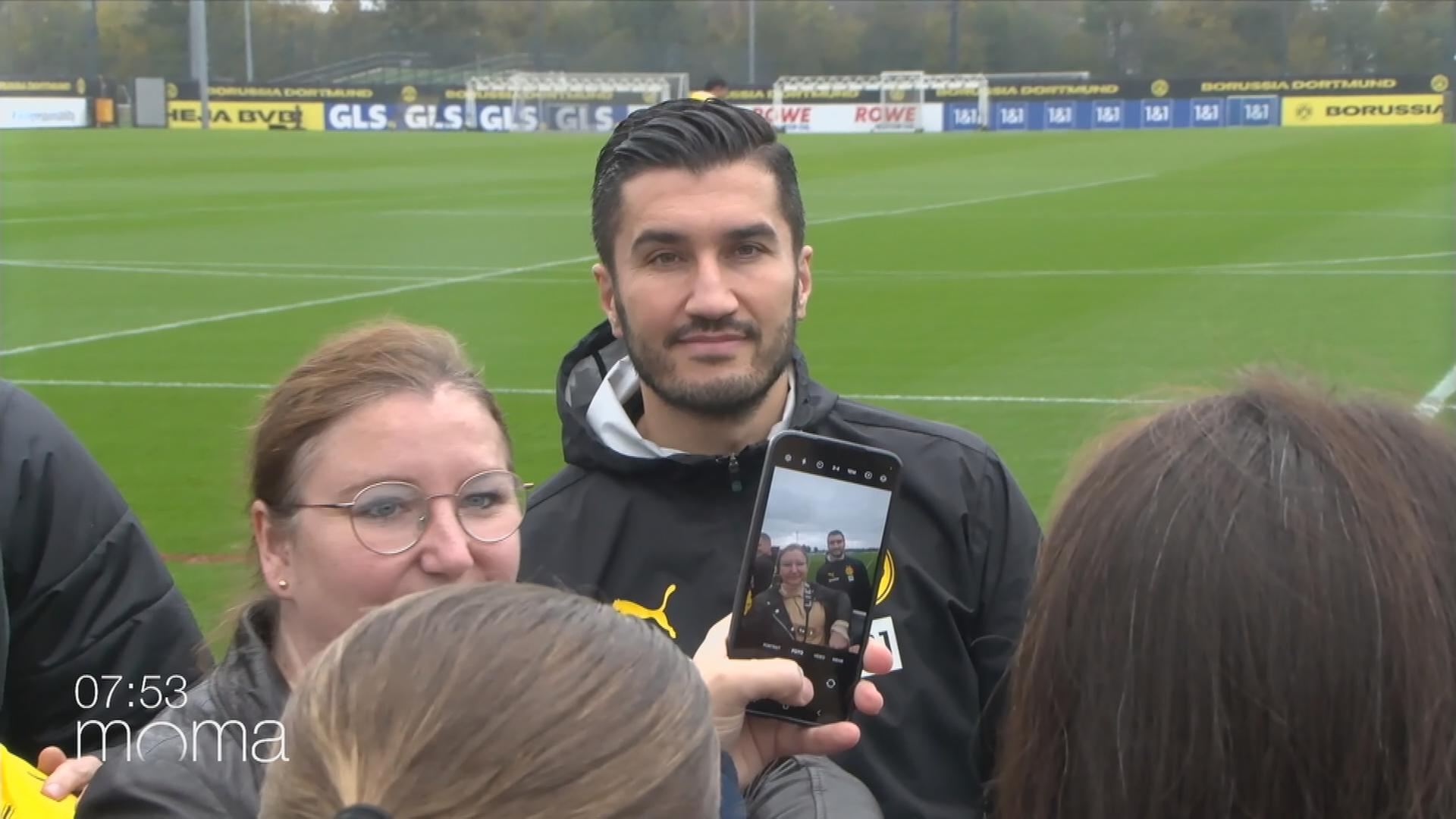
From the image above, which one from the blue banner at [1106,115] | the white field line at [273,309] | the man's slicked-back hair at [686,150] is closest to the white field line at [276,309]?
the white field line at [273,309]

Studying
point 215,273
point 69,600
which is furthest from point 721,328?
point 215,273

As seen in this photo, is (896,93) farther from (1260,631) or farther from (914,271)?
(1260,631)

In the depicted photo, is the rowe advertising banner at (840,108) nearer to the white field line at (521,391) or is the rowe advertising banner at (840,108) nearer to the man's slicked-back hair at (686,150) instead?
the white field line at (521,391)

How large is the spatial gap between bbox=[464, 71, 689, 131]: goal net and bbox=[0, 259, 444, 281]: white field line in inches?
1799

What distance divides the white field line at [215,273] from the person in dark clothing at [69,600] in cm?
1255

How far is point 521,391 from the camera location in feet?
34.2

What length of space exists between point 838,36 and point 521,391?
64.1 meters

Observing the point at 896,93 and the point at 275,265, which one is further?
the point at 896,93

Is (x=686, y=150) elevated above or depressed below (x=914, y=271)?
above

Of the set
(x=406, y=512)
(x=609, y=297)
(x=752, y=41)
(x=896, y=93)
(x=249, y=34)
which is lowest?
(x=406, y=512)

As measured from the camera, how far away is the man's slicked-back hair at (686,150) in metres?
3.12

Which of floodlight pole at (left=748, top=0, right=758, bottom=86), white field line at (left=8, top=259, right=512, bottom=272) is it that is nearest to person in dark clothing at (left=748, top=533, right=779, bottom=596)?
white field line at (left=8, top=259, right=512, bottom=272)

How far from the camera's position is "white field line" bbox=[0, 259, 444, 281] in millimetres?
15703

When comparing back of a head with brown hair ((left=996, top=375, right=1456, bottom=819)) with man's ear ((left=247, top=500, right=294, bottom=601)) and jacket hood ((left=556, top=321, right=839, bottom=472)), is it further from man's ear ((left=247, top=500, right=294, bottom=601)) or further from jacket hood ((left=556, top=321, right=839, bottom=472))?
jacket hood ((left=556, top=321, right=839, bottom=472))
